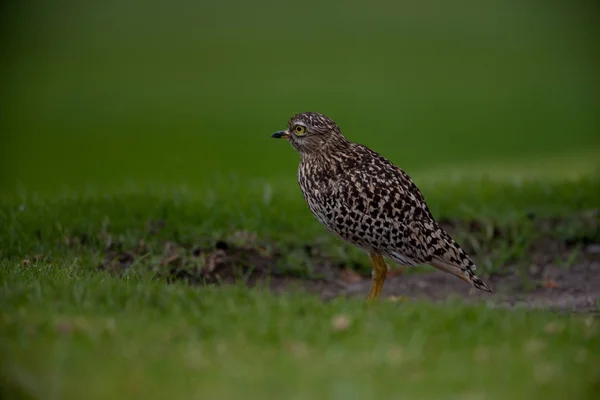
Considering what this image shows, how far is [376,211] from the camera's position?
7746 millimetres

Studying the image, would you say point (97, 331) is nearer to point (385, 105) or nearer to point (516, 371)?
point (516, 371)

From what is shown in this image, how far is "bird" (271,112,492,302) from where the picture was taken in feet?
25.5

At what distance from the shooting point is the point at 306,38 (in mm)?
25531

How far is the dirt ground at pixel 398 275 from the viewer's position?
880 centimetres

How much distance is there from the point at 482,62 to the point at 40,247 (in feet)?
56.2

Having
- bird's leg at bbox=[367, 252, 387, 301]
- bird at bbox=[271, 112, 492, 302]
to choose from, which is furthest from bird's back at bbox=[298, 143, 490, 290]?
bird's leg at bbox=[367, 252, 387, 301]

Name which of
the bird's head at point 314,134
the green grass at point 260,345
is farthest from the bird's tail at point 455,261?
the green grass at point 260,345

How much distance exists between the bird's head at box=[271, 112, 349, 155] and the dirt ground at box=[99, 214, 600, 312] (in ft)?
4.60

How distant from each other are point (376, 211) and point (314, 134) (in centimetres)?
112

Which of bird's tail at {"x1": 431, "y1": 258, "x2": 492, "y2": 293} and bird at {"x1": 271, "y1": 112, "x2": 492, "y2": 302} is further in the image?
bird's tail at {"x1": 431, "y1": 258, "x2": 492, "y2": 293}

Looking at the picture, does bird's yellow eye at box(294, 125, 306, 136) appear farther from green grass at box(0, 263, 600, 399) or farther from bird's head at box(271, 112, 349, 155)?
green grass at box(0, 263, 600, 399)

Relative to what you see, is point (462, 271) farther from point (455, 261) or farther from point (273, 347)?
point (273, 347)

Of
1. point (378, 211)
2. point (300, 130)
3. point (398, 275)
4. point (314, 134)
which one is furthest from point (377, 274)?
point (398, 275)

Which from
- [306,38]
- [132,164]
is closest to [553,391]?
[132,164]
